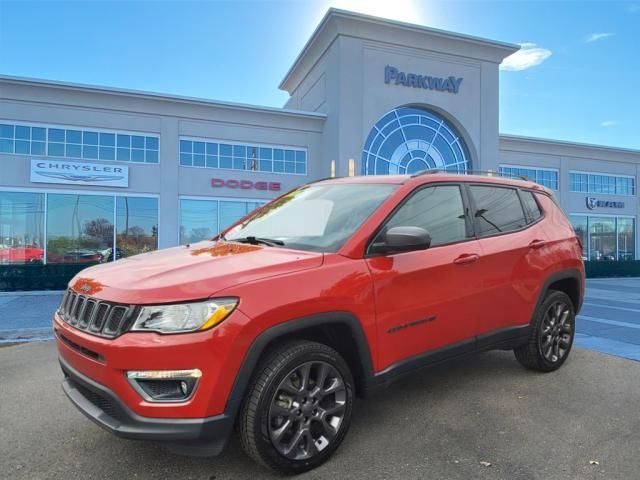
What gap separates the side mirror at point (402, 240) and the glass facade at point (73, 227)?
1636cm

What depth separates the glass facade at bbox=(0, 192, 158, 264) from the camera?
1738 centimetres

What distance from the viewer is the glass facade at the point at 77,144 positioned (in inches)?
681

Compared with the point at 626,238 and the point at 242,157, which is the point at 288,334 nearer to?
the point at 242,157

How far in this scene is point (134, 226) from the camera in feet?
61.6

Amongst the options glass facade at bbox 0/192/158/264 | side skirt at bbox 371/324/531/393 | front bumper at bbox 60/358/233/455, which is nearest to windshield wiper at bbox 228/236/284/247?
side skirt at bbox 371/324/531/393

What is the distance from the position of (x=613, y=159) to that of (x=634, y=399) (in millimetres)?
30955

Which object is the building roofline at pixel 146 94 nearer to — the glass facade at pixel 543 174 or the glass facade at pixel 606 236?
the glass facade at pixel 543 174

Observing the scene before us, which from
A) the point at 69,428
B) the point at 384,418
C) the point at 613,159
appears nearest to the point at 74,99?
the point at 69,428

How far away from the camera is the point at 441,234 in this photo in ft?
11.7

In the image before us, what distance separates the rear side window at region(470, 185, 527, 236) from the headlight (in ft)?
7.94

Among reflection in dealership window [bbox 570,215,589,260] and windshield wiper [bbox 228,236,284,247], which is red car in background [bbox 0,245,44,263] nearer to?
windshield wiper [bbox 228,236,284,247]

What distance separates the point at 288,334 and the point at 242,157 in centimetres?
1860

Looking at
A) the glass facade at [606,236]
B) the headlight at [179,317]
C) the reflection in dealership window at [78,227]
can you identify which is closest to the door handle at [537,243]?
the headlight at [179,317]

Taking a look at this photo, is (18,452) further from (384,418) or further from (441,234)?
(441,234)
